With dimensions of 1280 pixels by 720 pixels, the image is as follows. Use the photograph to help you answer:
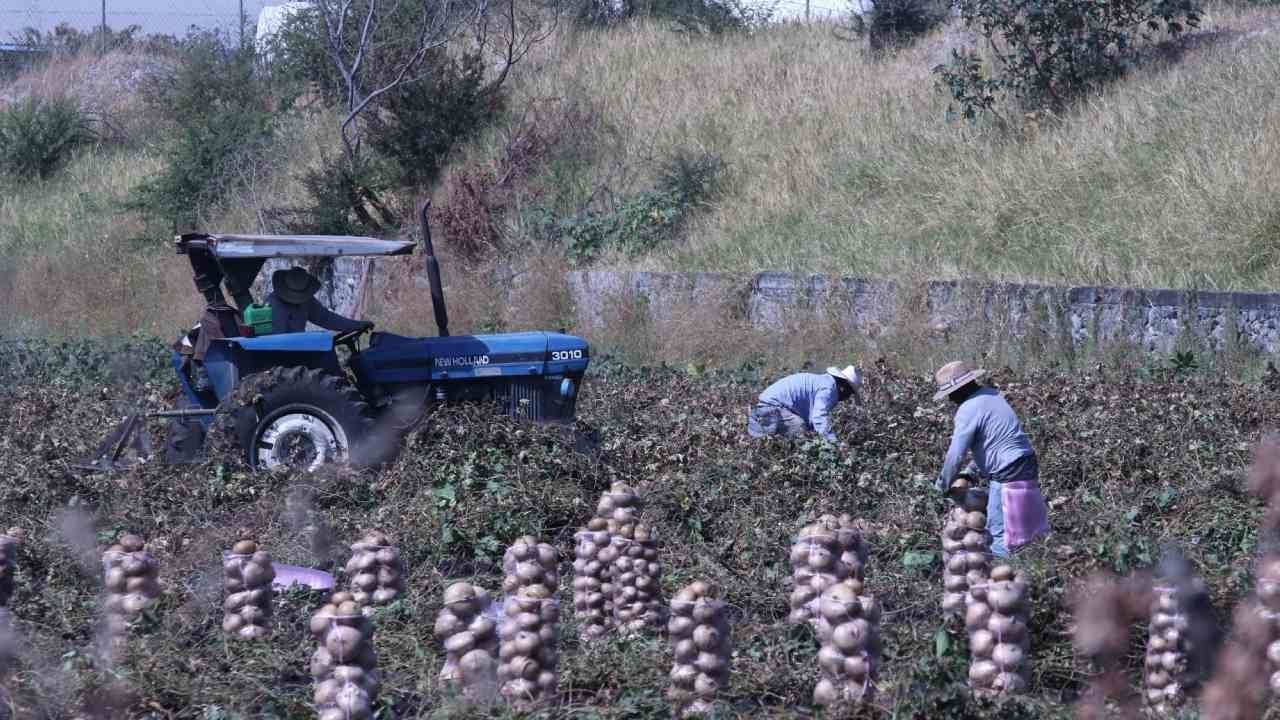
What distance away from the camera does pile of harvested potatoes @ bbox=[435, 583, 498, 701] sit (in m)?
5.23

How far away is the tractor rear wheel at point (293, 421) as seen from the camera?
9.75 metres

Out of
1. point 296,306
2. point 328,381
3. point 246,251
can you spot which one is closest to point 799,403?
point 328,381

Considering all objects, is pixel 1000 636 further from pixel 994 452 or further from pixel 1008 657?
pixel 994 452

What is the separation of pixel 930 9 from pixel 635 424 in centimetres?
1859

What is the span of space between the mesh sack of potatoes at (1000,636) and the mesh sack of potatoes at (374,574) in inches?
97.1

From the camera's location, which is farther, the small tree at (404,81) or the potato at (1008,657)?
the small tree at (404,81)

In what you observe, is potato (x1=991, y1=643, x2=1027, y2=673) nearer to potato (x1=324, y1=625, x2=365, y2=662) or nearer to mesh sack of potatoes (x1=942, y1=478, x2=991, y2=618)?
mesh sack of potatoes (x1=942, y1=478, x2=991, y2=618)

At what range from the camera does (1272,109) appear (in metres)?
19.0


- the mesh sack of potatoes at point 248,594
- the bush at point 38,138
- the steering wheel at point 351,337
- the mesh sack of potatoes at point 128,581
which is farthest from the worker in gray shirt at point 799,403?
the bush at point 38,138

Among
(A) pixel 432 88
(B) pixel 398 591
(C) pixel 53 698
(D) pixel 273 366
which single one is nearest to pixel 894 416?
(D) pixel 273 366

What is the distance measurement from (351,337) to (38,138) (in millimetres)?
26661

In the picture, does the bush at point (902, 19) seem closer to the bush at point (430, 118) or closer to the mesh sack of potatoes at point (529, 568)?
the bush at point (430, 118)

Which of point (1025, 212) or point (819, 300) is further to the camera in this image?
point (1025, 212)

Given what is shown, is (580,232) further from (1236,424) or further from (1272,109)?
(1236,424)
